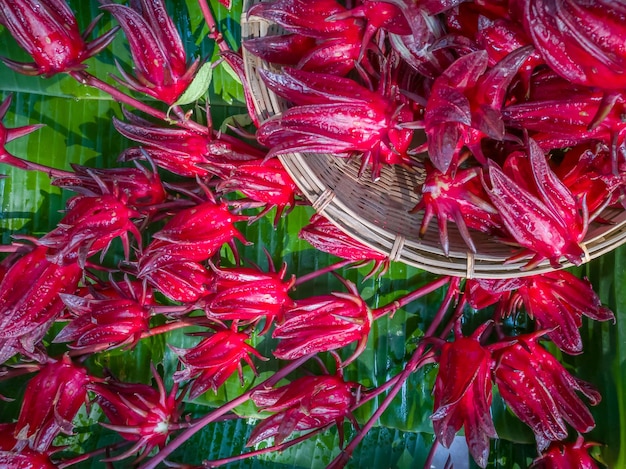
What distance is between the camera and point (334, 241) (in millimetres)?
1266

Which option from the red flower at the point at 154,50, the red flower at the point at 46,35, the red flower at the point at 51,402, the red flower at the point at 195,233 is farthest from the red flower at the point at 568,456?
the red flower at the point at 46,35

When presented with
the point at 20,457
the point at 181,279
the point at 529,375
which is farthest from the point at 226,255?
the point at 529,375

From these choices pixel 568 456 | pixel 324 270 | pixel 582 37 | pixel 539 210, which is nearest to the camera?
pixel 582 37

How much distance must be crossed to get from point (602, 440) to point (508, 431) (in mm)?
221

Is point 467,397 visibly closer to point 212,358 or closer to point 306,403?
point 306,403

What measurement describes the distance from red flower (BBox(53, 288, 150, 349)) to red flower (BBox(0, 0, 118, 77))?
0.54 metres

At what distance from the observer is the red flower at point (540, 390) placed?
1.16m

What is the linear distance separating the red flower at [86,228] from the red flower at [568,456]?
115 centimetres

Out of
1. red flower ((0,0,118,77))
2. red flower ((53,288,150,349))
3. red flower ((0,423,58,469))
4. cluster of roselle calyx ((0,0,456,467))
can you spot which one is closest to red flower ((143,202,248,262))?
cluster of roselle calyx ((0,0,456,467))

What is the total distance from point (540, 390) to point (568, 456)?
22 cm

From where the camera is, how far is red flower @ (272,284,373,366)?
48.0 inches

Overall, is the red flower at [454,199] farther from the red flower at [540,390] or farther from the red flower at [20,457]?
the red flower at [20,457]

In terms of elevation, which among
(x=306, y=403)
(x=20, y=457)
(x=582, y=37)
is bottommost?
(x=20, y=457)

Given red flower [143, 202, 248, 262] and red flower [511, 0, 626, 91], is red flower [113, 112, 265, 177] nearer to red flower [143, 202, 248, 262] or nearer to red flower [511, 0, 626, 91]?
red flower [143, 202, 248, 262]
